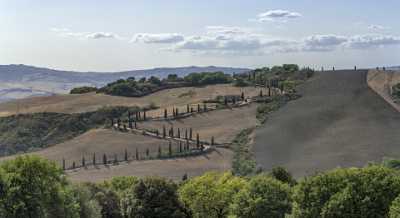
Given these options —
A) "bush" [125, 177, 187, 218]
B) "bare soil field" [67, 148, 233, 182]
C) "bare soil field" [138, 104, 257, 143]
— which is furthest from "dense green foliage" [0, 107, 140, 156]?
"bush" [125, 177, 187, 218]

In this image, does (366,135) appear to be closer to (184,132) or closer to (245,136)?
(245,136)

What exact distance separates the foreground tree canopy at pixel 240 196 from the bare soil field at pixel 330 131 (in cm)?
4159

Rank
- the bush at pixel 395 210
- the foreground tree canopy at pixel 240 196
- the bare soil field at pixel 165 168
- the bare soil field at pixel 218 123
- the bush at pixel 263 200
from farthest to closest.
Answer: the bare soil field at pixel 218 123
the bare soil field at pixel 165 168
the bush at pixel 263 200
the foreground tree canopy at pixel 240 196
the bush at pixel 395 210

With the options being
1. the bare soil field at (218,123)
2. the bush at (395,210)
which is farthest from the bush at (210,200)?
the bare soil field at (218,123)

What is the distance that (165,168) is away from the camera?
112 metres

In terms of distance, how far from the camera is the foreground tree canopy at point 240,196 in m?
42.5

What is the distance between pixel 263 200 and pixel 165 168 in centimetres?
6257

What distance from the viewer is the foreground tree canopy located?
4253 cm

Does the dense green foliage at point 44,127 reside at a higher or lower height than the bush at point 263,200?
lower

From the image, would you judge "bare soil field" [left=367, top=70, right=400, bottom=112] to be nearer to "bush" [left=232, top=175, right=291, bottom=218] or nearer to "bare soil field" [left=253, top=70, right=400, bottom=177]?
"bare soil field" [left=253, top=70, right=400, bottom=177]

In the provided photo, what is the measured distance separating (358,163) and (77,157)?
193 feet

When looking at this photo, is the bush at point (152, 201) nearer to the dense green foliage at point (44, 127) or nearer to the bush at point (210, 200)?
the bush at point (210, 200)

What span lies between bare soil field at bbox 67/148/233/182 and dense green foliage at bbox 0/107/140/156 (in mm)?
41200

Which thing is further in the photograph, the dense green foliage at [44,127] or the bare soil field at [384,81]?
the dense green foliage at [44,127]
